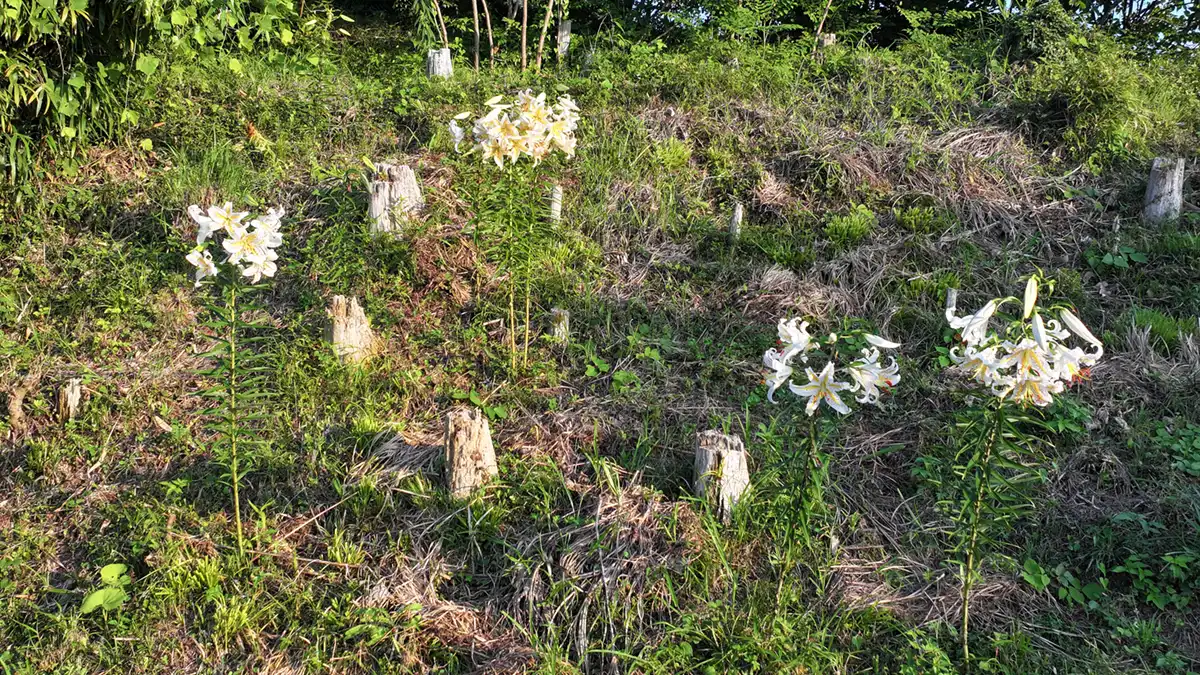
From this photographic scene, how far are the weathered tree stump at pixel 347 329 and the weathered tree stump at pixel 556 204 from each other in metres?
1.18

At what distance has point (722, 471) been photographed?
3.13 m

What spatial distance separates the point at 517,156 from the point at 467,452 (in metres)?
1.20

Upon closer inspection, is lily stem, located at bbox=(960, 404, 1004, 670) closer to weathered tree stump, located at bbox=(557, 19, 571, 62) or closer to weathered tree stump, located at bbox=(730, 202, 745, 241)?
weathered tree stump, located at bbox=(730, 202, 745, 241)

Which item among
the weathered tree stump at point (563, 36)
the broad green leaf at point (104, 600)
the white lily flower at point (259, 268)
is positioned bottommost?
the broad green leaf at point (104, 600)

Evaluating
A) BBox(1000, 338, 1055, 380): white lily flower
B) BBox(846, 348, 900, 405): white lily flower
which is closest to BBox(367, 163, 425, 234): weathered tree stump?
BBox(846, 348, 900, 405): white lily flower

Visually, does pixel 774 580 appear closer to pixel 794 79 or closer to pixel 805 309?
pixel 805 309

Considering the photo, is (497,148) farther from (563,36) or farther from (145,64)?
(563,36)

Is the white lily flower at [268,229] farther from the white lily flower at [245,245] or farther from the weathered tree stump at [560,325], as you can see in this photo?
the weathered tree stump at [560,325]

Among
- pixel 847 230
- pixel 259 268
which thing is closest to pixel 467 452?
pixel 259 268

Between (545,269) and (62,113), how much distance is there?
254 cm

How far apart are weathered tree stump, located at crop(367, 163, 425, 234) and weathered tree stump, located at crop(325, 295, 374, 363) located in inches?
28.6

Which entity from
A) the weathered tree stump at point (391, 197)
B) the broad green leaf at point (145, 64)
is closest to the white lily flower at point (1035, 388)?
the weathered tree stump at point (391, 197)

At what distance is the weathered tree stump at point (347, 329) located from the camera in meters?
3.89

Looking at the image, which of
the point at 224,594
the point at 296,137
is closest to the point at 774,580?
the point at 224,594
